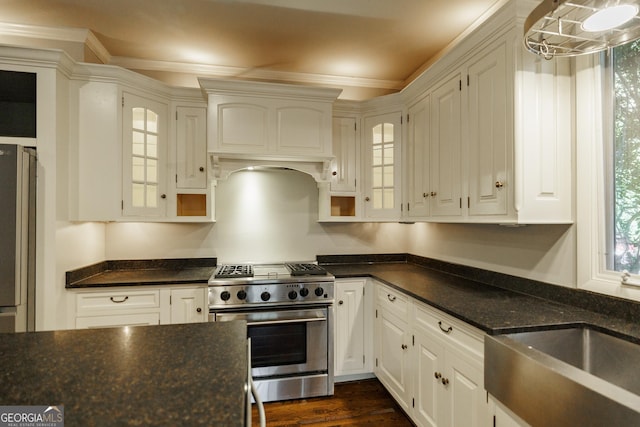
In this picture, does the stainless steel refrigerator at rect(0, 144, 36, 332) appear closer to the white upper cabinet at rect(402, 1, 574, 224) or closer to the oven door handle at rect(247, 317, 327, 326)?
the oven door handle at rect(247, 317, 327, 326)

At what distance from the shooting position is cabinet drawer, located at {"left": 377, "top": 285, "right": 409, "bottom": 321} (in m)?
2.08

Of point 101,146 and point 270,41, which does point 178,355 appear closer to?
point 101,146

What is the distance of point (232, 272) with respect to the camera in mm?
2477

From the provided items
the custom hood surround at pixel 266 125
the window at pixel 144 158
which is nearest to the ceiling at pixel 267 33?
the custom hood surround at pixel 266 125

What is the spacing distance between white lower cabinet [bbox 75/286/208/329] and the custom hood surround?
0.96 m

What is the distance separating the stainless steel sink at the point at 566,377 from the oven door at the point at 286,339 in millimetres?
1338

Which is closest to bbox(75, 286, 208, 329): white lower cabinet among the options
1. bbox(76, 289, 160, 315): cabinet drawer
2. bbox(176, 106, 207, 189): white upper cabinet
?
bbox(76, 289, 160, 315): cabinet drawer

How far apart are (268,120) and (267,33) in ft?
2.05

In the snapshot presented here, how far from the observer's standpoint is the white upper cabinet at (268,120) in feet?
8.16

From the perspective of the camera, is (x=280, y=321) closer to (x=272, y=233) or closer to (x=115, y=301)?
(x=272, y=233)

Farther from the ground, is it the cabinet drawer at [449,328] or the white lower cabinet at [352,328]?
the cabinet drawer at [449,328]

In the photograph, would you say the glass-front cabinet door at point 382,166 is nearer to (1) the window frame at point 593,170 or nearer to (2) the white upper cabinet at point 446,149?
(2) the white upper cabinet at point 446,149

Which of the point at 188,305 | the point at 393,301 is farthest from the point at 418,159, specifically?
the point at 188,305

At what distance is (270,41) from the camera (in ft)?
8.18
